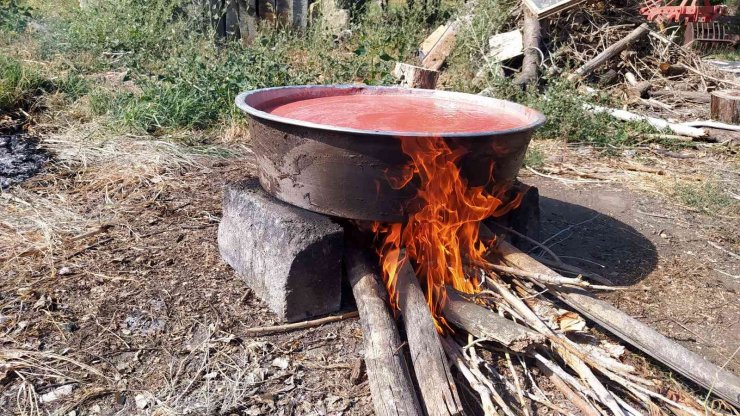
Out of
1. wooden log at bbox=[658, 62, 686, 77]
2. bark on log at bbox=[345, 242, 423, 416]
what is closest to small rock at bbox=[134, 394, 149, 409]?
bark on log at bbox=[345, 242, 423, 416]

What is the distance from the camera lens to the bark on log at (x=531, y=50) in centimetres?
679

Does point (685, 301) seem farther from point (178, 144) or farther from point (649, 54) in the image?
point (649, 54)

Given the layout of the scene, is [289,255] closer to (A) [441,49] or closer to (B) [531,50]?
(B) [531,50]

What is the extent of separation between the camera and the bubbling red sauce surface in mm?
2584

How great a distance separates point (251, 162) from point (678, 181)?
11.7 feet

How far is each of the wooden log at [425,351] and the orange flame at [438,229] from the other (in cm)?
8

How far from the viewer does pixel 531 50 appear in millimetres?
6945

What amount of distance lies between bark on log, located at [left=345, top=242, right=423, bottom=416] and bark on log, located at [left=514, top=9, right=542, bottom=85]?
4.75 meters

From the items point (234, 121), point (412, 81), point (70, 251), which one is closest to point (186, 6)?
Result: point (234, 121)

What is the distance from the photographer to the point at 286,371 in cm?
233

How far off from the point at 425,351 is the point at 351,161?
0.81 m

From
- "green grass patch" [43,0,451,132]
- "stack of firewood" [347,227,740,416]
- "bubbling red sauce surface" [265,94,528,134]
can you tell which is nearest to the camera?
"stack of firewood" [347,227,740,416]

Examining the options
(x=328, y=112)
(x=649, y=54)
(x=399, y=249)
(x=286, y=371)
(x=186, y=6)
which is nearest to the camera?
(x=286, y=371)

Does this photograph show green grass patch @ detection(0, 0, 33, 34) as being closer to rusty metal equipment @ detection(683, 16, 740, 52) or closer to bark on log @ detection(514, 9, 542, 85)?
bark on log @ detection(514, 9, 542, 85)
